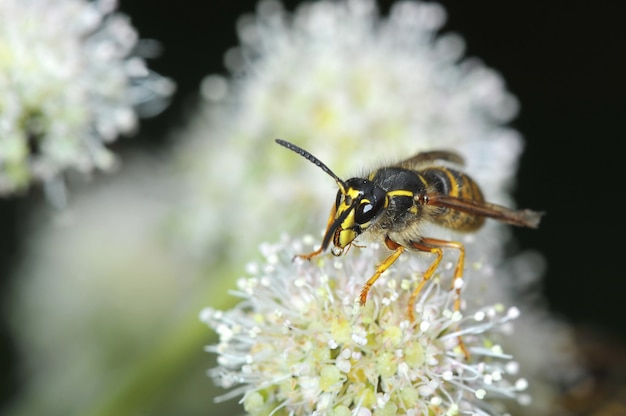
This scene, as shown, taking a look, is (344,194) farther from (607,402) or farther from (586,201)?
(586,201)

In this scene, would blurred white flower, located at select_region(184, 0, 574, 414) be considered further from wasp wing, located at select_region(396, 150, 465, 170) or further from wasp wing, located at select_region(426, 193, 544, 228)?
wasp wing, located at select_region(426, 193, 544, 228)

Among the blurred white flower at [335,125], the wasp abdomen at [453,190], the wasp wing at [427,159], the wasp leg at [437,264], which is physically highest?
the blurred white flower at [335,125]

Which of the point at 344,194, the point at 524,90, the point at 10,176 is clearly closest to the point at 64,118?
the point at 10,176

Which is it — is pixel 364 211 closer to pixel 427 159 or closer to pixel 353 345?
pixel 353 345

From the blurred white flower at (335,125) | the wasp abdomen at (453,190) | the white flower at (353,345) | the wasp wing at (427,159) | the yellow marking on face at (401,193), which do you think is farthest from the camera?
the blurred white flower at (335,125)

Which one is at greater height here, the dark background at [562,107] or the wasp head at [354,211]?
the dark background at [562,107]

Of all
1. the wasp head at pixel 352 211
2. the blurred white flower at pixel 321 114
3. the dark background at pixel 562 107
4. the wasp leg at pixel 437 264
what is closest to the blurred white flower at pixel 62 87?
the blurred white flower at pixel 321 114

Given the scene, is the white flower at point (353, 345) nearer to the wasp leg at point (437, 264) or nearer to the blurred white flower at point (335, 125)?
the wasp leg at point (437, 264)

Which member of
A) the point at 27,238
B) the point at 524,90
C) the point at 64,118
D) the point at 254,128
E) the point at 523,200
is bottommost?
the point at 64,118
